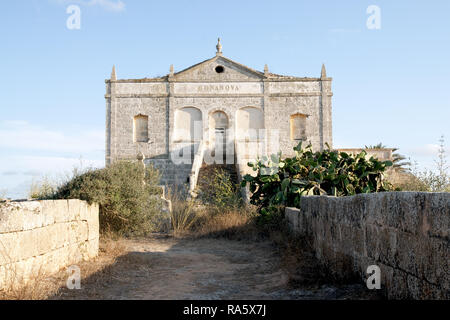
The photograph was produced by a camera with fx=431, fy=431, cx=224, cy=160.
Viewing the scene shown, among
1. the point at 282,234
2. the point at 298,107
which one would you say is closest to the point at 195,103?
the point at 298,107

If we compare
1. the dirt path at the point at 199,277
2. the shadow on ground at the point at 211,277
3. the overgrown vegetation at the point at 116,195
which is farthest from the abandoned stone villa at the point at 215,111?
the shadow on ground at the point at 211,277

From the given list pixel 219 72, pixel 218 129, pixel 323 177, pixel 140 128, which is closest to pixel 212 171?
pixel 218 129

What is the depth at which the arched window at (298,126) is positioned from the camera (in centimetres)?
2645

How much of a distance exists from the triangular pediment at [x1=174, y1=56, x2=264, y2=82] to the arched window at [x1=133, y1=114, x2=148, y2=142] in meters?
3.27

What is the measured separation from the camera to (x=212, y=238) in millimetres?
11391

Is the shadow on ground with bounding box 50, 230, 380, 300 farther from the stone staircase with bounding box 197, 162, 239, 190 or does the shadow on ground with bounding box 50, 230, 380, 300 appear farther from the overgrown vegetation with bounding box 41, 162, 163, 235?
the stone staircase with bounding box 197, 162, 239, 190

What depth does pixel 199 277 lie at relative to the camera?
6.86m

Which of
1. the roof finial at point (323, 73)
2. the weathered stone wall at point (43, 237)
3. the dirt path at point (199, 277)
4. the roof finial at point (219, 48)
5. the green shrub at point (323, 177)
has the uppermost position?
the roof finial at point (219, 48)

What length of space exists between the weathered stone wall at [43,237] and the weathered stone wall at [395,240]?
12.7 ft

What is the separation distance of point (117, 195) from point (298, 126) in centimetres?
1953

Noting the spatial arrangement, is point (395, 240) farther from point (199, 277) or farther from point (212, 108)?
point (212, 108)

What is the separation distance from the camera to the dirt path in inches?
216

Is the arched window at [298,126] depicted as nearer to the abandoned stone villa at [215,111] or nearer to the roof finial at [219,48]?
the abandoned stone villa at [215,111]
